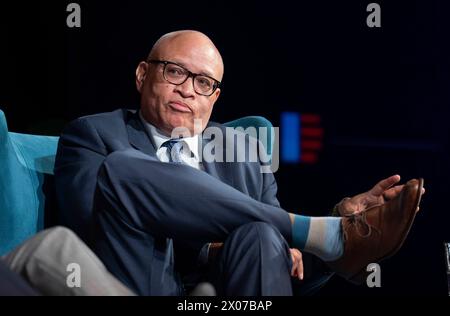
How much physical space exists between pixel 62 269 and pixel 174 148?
0.78 metres

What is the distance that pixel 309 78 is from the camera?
2.97m

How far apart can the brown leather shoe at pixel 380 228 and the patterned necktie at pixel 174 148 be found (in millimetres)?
598

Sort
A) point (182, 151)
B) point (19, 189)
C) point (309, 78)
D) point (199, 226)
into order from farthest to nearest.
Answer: point (309, 78) → point (182, 151) → point (19, 189) → point (199, 226)

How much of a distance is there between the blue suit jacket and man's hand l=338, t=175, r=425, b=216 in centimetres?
32

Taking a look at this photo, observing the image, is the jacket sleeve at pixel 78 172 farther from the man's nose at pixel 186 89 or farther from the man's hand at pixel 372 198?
the man's hand at pixel 372 198

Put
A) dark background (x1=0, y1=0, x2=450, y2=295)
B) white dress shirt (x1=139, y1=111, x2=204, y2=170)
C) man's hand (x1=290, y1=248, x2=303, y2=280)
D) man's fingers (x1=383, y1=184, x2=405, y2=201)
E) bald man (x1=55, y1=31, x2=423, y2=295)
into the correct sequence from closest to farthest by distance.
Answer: bald man (x1=55, y1=31, x2=423, y2=295)
man's fingers (x1=383, y1=184, x2=405, y2=201)
man's hand (x1=290, y1=248, x2=303, y2=280)
white dress shirt (x1=139, y1=111, x2=204, y2=170)
dark background (x1=0, y1=0, x2=450, y2=295)

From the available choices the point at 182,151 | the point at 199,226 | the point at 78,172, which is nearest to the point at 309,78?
the point at 182,151

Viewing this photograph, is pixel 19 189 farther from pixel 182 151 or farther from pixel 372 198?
pixel 372 198

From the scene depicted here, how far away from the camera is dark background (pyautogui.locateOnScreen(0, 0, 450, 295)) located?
9.38ft

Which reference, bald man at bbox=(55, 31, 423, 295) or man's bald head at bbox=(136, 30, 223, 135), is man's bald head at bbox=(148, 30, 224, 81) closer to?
man's bald head at bbox=(136, 30, 223, 135)

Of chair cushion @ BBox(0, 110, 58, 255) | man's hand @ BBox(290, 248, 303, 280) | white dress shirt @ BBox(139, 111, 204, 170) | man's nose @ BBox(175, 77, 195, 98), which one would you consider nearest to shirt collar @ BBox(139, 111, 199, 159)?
white dress shirt @ BBox(139, 111, 204, 170)

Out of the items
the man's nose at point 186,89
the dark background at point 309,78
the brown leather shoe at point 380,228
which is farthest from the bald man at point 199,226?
the dark background at point 309,78

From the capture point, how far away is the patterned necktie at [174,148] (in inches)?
85.8
